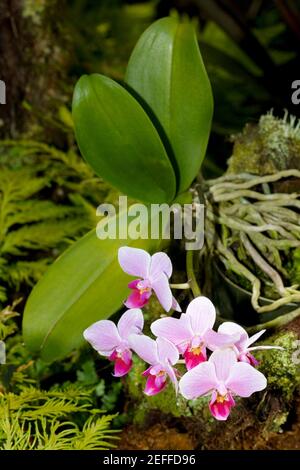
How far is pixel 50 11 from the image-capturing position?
1.55m

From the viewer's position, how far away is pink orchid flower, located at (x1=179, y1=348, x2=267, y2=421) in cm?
82

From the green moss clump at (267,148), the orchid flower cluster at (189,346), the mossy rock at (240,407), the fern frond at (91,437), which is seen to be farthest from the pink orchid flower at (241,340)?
the green moss clump at (267,148)

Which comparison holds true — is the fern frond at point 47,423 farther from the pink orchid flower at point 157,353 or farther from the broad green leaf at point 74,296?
the pink orchid flower at point 157,353

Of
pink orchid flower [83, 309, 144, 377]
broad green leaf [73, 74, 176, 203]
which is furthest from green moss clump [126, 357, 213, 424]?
broad green leaf [73, 74, 176, 203]

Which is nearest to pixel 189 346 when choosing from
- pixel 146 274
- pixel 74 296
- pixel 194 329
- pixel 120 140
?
pixel 194 329

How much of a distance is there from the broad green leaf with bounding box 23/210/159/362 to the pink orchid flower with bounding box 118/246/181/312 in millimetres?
88

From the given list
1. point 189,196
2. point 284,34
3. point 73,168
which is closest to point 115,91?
point 189,196

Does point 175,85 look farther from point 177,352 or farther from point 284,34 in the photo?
point 284,34

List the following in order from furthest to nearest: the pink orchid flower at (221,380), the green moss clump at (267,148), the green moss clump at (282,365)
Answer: the green moss clump at (267,148), the green moss clump at (282,365), the pink orchid flower at (221,380)

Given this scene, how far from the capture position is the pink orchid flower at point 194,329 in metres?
0.84

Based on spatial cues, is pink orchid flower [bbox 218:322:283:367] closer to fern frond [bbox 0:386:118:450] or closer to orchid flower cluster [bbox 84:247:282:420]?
orchid flower cluster [bbox 84:247:282:420]

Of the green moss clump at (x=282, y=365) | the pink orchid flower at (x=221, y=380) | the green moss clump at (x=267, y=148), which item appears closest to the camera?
the pink orchid flower at (x=221, y=380)

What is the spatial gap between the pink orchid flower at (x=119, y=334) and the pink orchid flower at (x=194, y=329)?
7 cm

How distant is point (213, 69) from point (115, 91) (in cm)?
118
